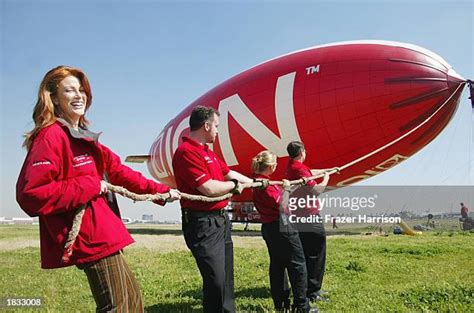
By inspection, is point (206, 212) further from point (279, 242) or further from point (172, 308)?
point (172, 308)

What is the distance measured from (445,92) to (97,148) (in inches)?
430

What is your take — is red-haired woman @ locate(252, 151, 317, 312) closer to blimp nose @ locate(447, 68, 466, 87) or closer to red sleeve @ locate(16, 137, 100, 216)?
red sleeve @ locate(16, 137, 100, 216)

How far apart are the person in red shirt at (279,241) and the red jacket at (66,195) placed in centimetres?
251

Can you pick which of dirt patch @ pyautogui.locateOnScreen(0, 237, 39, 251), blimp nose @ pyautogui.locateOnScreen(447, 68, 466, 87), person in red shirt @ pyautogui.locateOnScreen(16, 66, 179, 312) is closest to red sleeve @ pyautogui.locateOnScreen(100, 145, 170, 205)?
person in red shirt @ pyautogui.locateOnScreen(16, 66, 179, 312)

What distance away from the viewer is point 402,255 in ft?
30.3

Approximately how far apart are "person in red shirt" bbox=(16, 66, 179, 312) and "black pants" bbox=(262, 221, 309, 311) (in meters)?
2.41

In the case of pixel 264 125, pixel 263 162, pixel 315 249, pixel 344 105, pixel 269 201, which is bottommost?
pixel 315 249

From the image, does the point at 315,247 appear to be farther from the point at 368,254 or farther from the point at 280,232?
→ the point at 368,254

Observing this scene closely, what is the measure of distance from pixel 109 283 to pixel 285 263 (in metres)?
2.74

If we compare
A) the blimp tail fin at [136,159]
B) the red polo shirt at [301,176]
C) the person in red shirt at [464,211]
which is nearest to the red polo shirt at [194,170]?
the red polo shirt at [301,176]

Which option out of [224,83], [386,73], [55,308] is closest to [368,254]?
[386,73]

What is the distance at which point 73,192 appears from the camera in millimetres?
2197

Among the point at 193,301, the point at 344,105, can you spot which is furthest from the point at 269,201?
the point at 344,105

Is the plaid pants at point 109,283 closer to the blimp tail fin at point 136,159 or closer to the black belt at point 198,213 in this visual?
the black belt at point 198,213
